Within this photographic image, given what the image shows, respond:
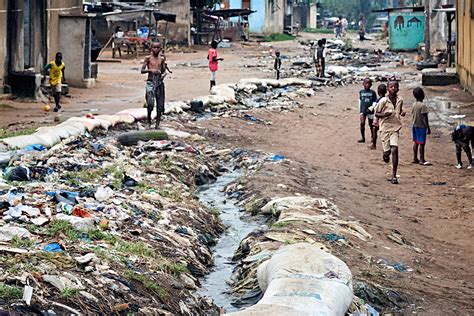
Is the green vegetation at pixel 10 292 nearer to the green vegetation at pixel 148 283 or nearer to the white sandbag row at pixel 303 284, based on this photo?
the green vegetation at pixel 148 283

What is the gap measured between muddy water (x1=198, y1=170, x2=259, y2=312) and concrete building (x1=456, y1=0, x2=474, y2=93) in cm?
1027

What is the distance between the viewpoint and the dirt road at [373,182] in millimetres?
8062

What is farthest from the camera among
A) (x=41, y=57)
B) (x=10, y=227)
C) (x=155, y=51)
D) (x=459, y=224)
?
(x=41, y=57)

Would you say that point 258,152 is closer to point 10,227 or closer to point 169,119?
point 169,119

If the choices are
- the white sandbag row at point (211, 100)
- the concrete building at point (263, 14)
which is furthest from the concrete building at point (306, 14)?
the white sandbag row at point (211, 100)

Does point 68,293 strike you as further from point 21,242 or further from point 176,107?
point 176,107

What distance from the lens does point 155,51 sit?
1460 cm

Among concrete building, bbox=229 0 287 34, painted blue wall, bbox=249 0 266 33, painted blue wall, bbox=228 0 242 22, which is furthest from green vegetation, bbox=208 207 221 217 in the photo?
painted blue wall, bbox=249 0 266 33

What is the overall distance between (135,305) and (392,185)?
7001 millimetres

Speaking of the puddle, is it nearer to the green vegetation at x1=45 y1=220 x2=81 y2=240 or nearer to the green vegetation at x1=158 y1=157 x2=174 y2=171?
the green vegetation at x1=158 y1=157 x2=174 y2=171

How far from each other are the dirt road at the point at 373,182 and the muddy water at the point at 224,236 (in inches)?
23.4

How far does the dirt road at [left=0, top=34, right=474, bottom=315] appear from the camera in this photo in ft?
26.5

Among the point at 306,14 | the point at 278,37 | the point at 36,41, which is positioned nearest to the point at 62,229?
the point at 36,41

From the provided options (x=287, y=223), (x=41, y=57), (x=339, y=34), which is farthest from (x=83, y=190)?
(x=339, y=34)
